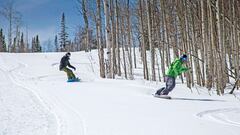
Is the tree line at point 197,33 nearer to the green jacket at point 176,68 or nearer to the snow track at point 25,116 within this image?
the green jacket at point 176,68

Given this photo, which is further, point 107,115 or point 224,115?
point 224,115

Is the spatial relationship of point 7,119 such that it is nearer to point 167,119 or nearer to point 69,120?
point 69,120

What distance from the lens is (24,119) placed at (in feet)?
26.1

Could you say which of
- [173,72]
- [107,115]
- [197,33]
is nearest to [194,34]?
[197,33]

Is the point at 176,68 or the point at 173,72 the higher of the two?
the point at 176,68

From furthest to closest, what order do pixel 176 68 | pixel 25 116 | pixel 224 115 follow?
pixel 176 68, pixel 25 116, pixel 224 115

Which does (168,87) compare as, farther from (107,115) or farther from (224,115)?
(107,115)

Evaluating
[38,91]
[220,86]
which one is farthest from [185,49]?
[38,91]

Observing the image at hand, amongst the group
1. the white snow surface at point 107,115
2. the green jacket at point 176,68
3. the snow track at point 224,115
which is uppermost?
the green jacket at point 176,68

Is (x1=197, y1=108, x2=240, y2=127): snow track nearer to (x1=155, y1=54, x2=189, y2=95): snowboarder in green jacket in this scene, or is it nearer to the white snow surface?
the white snow surface

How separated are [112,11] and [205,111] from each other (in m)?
15.9

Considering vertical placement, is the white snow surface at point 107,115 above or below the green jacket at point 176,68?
below

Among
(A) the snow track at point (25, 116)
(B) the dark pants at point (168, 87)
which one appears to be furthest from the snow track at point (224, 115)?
(A) the snow track at point (25, 116)

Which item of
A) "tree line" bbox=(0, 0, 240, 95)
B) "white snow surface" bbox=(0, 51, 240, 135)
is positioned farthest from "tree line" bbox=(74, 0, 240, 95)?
"white snow surface" bbox=(0, 51, 240, 135)
